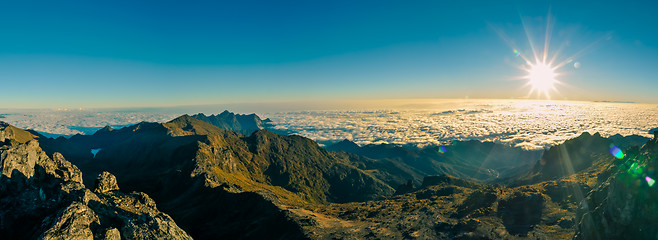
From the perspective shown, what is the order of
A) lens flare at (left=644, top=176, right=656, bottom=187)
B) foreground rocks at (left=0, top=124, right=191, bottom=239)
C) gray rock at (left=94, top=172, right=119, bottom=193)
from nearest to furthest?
1. lens flare at (left=644, top=176, right=656, bottom=187)
2. foreground rocks at (left=0, top=124, right=191, bottom=239)
3. gray rock at (left=94, top=172, right=119, bottom=193)

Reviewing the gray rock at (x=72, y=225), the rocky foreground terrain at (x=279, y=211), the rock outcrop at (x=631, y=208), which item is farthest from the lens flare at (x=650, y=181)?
the gray rock at (x=72, y=225)

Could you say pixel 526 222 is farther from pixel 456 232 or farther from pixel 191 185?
pixel 191 185

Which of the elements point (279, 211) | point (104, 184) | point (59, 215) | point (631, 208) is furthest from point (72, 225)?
point (631, 208)

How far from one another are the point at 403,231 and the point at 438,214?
63.7ft

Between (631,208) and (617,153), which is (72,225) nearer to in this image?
(631,208)

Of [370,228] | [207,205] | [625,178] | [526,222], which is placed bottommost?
[207,205]

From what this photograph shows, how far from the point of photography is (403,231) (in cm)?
6612

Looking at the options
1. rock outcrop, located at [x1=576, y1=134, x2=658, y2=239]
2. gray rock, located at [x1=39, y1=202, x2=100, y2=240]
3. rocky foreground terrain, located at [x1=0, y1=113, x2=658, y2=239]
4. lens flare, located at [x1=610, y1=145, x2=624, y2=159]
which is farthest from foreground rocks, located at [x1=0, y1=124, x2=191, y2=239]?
lens flare, located at [x1=610, y1=145, x2=624, y2=159]

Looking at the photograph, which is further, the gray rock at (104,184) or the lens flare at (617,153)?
the lens flare at (617,153)

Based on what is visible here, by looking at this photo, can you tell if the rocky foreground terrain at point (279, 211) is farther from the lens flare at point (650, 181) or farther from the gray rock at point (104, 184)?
the gray rock at point (104, 184)

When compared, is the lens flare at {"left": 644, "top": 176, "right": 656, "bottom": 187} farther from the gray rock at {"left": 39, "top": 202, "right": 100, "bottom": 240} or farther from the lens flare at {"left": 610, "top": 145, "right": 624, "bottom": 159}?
the lens flare at {"left": 610, "top": 145, "right": 624, "bottom": 159}

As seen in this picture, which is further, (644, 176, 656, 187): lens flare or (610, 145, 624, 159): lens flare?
(610, 145, 624, 159): lens flare

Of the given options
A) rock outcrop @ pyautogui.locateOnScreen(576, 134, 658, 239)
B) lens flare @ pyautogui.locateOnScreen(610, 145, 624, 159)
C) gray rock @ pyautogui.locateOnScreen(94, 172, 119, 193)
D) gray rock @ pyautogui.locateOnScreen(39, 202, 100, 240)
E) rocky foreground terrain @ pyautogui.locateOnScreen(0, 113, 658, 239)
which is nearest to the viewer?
rock outcrop @ pyautogui.locateOnScreen(576, 134, 658, 239)

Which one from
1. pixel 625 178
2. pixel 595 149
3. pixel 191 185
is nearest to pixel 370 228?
pixel 625 178
